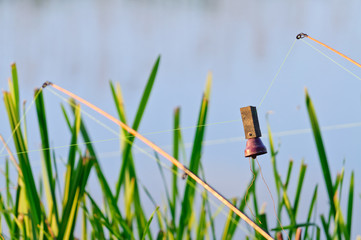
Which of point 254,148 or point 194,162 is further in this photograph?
point 194,162

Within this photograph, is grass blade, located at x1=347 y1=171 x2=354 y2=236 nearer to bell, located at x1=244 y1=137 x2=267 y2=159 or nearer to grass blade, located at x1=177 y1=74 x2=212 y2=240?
grass blade, located at x1=177 y1=74 x2=212 y2=240

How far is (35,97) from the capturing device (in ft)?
2.81

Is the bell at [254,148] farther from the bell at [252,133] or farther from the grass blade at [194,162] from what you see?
the grass blade at [194,162]

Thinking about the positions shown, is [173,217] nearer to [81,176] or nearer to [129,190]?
[129,190]

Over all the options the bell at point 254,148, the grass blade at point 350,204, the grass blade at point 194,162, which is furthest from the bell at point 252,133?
the grass blade at point 350,204

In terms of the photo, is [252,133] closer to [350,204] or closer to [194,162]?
[194,162]

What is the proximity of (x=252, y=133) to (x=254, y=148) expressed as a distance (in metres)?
0.02

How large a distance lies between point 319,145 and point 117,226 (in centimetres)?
44

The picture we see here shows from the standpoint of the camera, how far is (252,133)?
0.58m

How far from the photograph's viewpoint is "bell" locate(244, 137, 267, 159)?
571 mm

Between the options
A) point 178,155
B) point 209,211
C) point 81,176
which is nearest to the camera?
point 81,176

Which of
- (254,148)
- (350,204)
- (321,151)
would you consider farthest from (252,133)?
(350,204)

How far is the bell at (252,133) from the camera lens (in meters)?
0.57

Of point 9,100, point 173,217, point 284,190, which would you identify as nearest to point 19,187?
point 9,100
